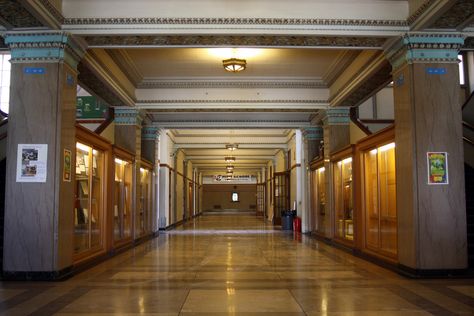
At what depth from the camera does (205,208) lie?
154 feet

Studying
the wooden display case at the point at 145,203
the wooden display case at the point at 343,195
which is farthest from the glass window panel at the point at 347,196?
the wooden display case at the point at 145,203

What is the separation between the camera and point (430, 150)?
656cm

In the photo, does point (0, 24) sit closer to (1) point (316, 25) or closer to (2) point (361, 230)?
(1) point (316, 25)

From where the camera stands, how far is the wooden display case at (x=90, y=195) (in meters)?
7.61

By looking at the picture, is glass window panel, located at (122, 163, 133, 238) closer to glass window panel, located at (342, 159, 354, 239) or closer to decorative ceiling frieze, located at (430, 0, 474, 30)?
glass window panel, located at (342, 159, 354, 239)

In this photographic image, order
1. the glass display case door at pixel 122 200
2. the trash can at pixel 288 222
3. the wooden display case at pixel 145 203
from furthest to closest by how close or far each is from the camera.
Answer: the trash can at pixel 288 222 → the wooden display case at pixel 145 203 → the glass display case door at pixel 122 200

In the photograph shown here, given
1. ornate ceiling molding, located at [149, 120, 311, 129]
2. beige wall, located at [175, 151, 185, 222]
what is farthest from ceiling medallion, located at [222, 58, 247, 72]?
beige wall, located at [175, 151, 185, 222]

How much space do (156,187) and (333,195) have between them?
20.5 ft

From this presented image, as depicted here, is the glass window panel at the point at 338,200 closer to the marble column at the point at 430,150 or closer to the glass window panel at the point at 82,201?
the marble column at the point at 430,150

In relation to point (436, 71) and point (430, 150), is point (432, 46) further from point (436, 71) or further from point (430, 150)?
point (430, 150)

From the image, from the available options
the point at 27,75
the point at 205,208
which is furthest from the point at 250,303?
the point at 205,208

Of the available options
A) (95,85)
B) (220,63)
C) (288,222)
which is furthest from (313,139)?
(95,85)

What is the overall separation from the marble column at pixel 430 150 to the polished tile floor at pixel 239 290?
0.46 meters

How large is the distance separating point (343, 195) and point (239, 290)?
5.79 meters
